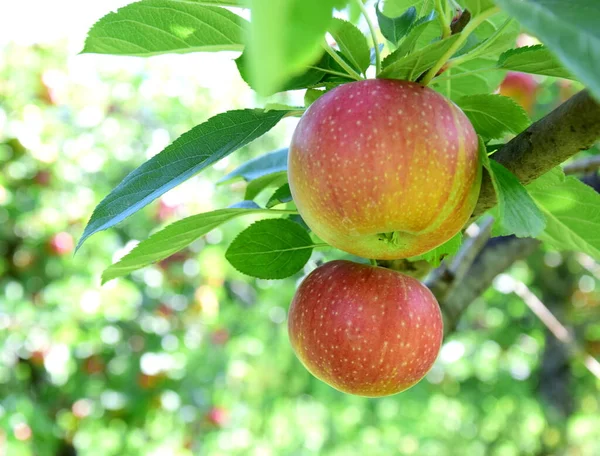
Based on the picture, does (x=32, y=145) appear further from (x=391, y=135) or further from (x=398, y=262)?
(x=391, y=135)

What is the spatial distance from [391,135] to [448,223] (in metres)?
0.11

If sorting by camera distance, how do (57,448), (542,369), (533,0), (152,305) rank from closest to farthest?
1. (533,0)
2. (57,448)
3. (152,305)
4. (542,369)

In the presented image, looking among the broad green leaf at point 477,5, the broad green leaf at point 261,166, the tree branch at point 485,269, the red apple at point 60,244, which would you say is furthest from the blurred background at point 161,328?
the broad green leaf at point 477,5

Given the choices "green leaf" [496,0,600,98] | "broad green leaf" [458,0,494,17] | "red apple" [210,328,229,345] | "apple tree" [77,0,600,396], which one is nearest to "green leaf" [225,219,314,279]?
"apple tree" [77,0,600,396]

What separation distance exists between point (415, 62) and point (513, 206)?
162 millimetres

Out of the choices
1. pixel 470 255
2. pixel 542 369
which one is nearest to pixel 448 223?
pixel 470 255

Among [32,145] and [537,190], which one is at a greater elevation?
[537,190]

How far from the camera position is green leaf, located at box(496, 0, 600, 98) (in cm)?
32

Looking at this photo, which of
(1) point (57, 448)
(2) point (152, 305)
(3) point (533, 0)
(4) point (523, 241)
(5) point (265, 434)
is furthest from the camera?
(5) point (265, 434)

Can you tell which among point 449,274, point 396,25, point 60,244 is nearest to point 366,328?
point 396,25

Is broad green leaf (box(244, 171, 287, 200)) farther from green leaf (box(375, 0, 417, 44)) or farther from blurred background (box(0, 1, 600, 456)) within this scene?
blurred background (box(0, 1, 600, 456))

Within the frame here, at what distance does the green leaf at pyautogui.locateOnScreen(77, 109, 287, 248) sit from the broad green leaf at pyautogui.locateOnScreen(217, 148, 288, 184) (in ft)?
0.91

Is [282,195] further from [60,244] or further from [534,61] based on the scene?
[60,244]

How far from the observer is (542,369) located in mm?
4852
